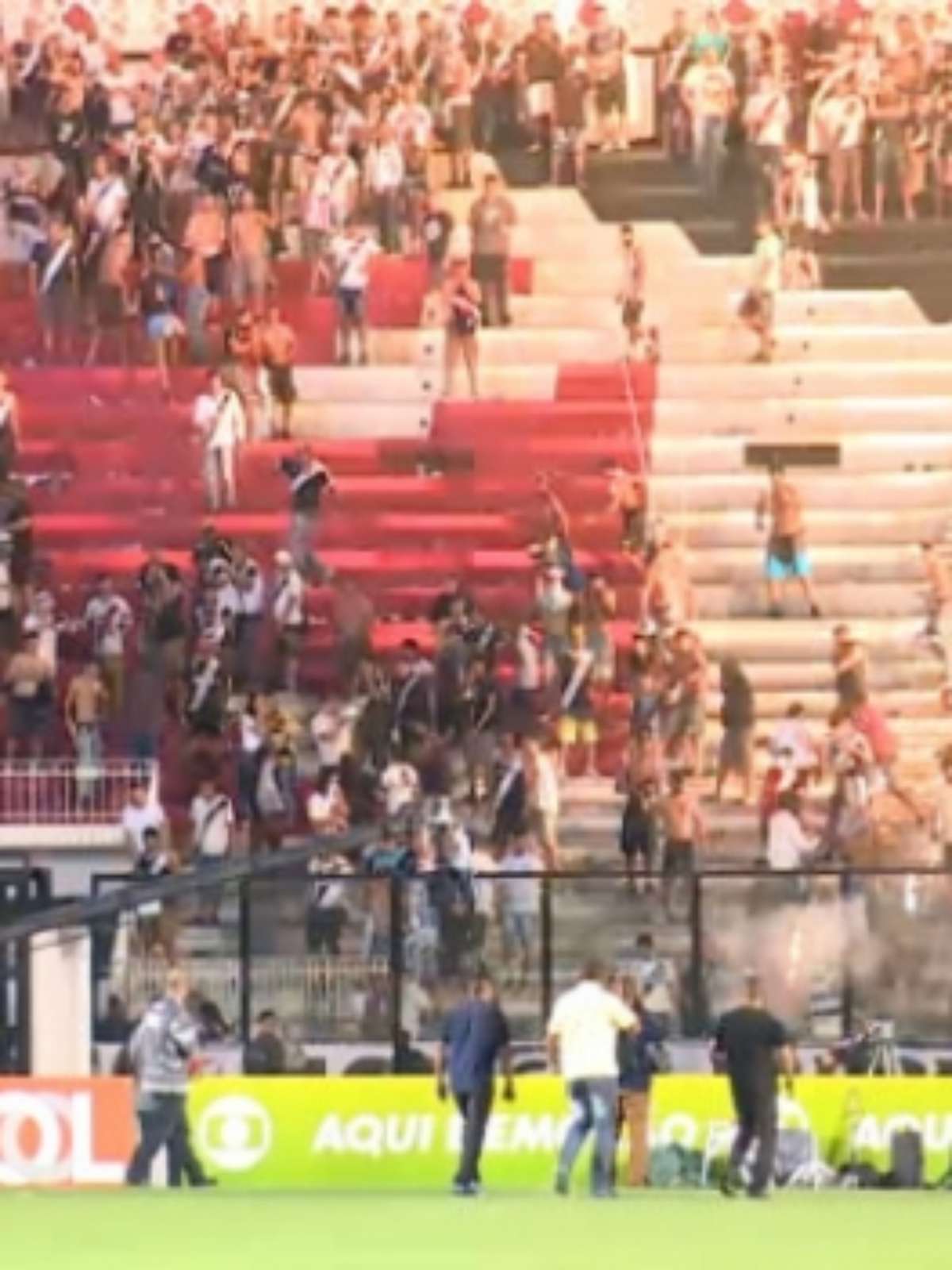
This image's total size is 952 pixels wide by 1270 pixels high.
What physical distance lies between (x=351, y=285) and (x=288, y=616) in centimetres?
403

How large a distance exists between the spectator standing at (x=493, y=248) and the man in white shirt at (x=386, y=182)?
2.49 ft

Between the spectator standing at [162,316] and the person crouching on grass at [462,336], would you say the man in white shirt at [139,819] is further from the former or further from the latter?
the person crouching on grass at [462,336]

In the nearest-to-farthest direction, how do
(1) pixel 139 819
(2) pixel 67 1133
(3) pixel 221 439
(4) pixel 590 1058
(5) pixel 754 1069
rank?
(4) pixel 590 1058 → (5) pixel 754 1069 → (2) pixel 67 1133 → (1) pixel 139 819 → (3) pixel 221 439

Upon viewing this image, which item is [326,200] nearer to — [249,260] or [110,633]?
[249,260]

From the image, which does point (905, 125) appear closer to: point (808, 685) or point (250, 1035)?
point (808, 685)

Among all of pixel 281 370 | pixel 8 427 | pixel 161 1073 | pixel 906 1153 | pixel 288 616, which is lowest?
pixel 906 1153

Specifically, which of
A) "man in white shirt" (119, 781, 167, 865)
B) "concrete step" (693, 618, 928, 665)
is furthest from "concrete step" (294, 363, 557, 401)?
"man in white shirt" (119, 781, 167, 865)

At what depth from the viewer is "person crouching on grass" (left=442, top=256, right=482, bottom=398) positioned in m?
43.5

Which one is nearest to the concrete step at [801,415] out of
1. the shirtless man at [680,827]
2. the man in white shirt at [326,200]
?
the man in white shirt at [326,200]

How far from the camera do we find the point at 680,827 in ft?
129

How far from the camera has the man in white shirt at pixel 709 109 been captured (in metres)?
44.5

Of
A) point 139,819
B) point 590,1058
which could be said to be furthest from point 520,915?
point 590,1058

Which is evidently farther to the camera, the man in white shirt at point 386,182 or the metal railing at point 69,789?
the man in white shirt at point 386,182

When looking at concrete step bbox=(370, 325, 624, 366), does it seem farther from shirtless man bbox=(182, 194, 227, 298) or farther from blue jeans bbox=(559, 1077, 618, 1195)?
blue jeans bbox=(559, 1077, 618, 1195)
